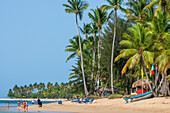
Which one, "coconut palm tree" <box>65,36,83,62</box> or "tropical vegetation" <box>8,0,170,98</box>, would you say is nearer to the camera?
"tropical vegetation" <box>8,0,170,98</box>

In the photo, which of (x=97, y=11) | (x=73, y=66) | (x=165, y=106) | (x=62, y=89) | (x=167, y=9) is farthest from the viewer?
(x=62, y=89)

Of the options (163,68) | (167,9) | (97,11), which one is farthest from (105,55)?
(163,68)

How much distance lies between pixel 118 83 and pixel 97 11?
13512mm

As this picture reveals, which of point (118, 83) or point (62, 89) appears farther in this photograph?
point (62, 89)

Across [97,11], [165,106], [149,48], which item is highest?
[97,11]

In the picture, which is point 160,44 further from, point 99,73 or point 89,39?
point 89,39

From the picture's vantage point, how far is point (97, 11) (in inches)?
1725

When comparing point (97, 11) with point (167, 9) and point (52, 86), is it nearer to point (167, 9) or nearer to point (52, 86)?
point (167, 9)

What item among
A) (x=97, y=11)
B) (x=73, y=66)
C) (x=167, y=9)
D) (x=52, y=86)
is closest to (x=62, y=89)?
(x=52, y=86)

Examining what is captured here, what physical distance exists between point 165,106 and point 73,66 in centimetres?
3197

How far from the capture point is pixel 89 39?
53.7 meters

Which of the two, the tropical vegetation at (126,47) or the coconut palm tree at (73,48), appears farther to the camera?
the coconut palm tree at (73,48)

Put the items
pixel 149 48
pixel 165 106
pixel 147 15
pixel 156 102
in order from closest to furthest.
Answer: pixel 165 106 → pixel 156 102 → pixel 149 48 → pixel 147 15

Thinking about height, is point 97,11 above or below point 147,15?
above
